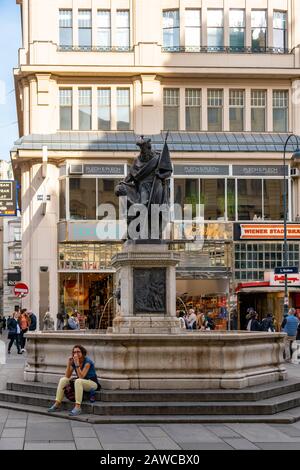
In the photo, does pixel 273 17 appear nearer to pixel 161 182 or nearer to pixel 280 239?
pixel 280 239

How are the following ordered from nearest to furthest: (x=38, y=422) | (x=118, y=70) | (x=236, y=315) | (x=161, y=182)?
1. (x=38, y=422)
2. (x=161, y=182)
3. (x=236, y=315)
4. (x=118, y=70)

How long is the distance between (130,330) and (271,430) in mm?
5268

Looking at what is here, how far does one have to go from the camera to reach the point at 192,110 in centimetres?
4878

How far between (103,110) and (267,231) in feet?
35.2

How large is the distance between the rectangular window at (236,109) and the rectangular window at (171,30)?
3992 millimetres

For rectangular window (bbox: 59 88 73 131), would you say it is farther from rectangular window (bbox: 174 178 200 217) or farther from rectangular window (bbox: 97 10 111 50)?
rectangular window (bbox: 174 178 200 217)

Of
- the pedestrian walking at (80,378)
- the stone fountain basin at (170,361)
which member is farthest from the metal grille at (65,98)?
the pedestrian walking at (80,378)

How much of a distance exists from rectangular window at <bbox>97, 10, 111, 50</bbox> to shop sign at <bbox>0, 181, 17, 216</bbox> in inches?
429

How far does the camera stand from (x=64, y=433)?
13.6m

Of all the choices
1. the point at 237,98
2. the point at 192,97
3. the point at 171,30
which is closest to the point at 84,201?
the point at 192,97

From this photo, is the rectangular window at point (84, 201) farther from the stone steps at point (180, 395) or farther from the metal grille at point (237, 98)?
the stone steps at point (180, 395)

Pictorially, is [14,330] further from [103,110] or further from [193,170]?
[103,110]
